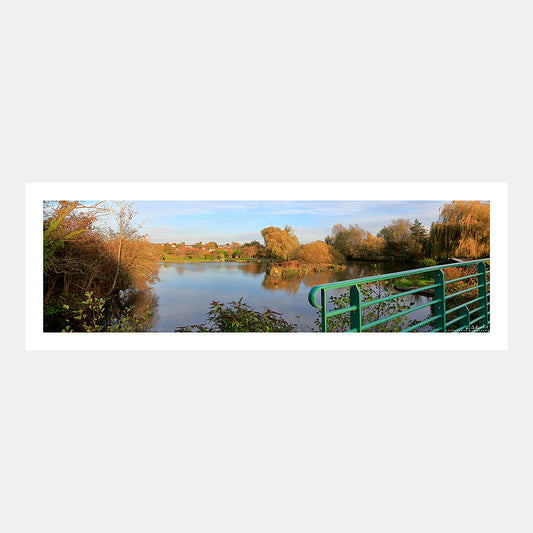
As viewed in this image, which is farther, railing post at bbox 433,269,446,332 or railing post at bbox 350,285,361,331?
railing post at bbox 433,269,446,332

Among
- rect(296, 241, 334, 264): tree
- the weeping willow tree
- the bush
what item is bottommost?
the bush

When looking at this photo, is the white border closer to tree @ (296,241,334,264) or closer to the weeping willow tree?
the weeping willow tree

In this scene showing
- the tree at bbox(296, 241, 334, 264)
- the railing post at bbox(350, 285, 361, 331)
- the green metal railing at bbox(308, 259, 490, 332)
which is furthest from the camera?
the tree at bbox(296, 241, 334, 264)

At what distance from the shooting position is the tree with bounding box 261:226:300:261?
5.08 m

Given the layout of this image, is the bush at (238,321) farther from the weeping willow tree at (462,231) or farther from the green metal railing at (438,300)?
the weeping willow tree at (462,231)

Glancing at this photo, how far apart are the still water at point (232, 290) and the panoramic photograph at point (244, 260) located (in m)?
0.01

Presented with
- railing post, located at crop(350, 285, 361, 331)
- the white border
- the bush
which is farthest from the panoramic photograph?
railing post, located at crop(350, 285, 361, 331)

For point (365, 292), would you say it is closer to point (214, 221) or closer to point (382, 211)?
point (382, 211)

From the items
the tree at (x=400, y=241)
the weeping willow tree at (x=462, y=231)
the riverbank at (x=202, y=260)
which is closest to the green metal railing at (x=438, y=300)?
the weeping willow tree at (x=462, y=231)

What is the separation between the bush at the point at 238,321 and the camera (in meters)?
4.76

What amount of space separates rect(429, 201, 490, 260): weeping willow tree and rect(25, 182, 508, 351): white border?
0.29 m

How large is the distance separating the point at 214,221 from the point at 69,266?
194cm
